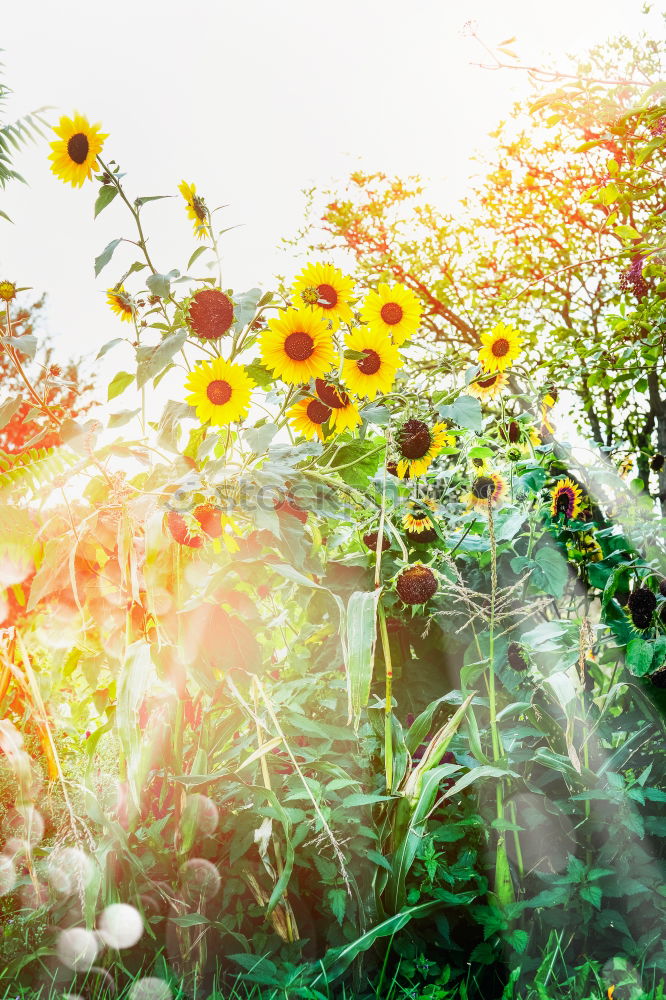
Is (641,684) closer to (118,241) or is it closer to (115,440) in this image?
(115,440)

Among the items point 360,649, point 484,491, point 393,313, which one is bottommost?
point 360,649

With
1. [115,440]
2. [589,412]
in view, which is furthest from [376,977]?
[589,412]

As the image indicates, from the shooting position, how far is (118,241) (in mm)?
1229

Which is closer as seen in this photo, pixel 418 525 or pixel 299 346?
pixel 299 346

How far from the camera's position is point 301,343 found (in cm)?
130

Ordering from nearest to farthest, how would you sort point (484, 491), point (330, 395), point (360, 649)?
point (360, 649) < point (330, 395) < point (484, 491)

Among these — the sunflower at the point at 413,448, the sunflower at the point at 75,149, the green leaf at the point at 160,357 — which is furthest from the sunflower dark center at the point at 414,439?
the sunflower at the point at 75,149

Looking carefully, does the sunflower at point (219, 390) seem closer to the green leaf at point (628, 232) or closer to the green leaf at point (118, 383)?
the green leaf at point (118, 383)

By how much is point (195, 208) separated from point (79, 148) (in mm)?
226

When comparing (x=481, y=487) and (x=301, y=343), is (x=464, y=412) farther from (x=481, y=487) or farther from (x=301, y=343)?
(x=481, y=487)

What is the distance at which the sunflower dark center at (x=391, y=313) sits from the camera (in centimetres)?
150

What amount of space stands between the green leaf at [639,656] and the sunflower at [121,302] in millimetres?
1089

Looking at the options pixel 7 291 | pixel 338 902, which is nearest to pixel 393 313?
pixel 7 291

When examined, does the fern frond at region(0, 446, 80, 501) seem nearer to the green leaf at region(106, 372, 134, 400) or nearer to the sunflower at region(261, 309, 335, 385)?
the green leaf at region(106, 372, 134, 400)
